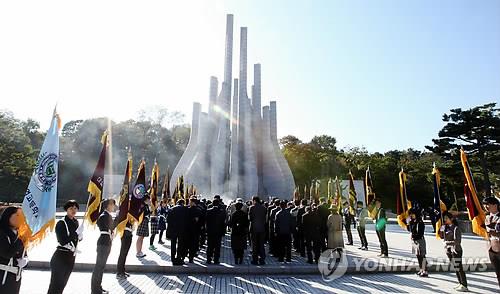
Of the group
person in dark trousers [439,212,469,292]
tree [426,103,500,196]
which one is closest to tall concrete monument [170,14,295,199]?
tree [426,103,500,196]

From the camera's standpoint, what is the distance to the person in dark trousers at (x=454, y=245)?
597cm

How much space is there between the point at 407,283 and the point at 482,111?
79.0ft

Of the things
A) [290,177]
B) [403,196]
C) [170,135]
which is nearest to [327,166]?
[290,177]

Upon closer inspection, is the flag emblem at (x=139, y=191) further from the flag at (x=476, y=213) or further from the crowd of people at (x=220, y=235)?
the flag at (x=476, y=213)

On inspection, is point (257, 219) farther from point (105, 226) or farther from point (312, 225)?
point (105, 226)

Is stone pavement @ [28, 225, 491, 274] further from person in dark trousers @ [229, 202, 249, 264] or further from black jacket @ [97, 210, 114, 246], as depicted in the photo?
black jacket @ [97, 210, 114, 246]

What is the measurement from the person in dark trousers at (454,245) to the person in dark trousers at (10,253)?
654 centimetres

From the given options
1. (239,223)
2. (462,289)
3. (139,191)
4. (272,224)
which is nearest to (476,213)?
(462,289)

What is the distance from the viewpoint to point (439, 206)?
7.11 meters

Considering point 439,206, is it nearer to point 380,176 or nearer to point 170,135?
point 380,176

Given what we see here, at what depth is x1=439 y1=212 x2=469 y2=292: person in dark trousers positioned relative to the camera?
597 cm

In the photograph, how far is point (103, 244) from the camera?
526 centimetres

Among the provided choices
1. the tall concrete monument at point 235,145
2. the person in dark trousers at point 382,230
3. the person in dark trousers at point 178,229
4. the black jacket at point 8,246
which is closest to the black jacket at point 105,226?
the black jacket at point 8,246

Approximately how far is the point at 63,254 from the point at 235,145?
24.0 meters
